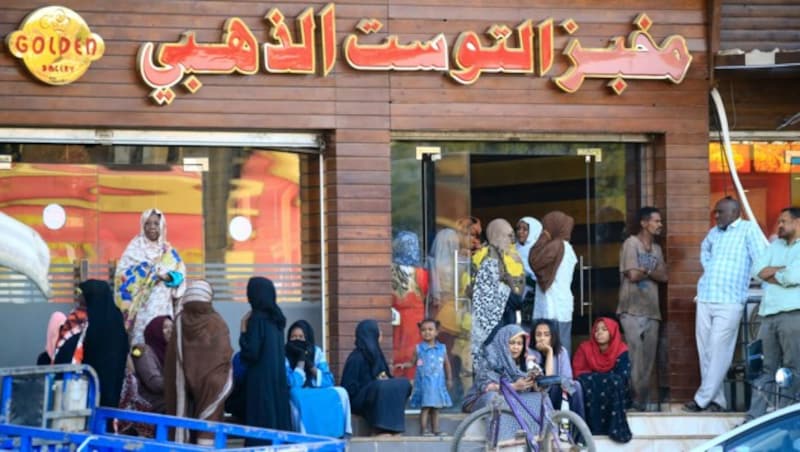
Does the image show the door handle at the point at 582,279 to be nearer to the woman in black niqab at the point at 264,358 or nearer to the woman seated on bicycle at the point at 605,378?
the woman seated on bicycle at the point at 605,378

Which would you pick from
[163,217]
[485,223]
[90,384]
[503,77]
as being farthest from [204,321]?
[485,223]

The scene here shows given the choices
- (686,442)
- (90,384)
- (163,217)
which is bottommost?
(686,442)

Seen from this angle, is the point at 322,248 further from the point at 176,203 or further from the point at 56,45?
the point at 56,45

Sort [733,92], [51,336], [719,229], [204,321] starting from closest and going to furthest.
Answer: [204,321] → [51,336] → [719,229] → [733,92]

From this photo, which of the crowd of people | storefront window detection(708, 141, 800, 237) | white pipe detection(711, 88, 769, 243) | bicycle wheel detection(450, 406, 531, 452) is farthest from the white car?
storefront window detection(708, 141, 800, 237)

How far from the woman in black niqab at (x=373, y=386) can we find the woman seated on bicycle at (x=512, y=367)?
698mm

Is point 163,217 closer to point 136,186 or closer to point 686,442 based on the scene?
point 136,186

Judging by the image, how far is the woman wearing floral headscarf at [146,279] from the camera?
563 inches

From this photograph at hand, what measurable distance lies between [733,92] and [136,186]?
5547mm

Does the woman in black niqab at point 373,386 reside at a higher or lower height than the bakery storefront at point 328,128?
lower

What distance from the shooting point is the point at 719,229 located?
14.7 m

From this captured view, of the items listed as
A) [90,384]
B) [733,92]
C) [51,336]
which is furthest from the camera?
[733,92]

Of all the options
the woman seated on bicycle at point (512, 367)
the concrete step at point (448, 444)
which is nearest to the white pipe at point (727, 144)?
the concrete step at point (448, 444)

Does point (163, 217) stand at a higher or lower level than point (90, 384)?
higher
